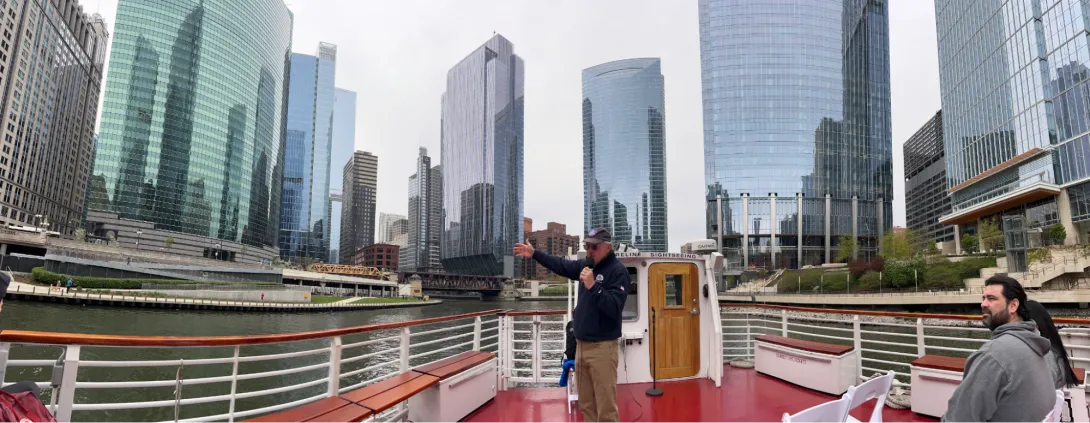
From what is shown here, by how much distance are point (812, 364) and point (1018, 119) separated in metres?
52.1

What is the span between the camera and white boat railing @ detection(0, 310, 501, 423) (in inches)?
96.0

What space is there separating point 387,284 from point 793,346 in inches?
3297

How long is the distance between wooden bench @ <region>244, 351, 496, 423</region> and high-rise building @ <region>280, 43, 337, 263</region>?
498 feet

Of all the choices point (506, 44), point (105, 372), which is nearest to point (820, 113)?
point (105, 372)

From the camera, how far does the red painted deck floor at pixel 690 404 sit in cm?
489

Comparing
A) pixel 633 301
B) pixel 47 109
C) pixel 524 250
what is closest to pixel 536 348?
pixel 633 301

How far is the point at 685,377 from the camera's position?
641cm

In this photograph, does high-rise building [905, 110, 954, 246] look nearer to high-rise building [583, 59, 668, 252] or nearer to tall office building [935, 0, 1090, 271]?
tall office building [935, 0, 1090, 271]

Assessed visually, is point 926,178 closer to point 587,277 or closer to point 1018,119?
point 1018,119

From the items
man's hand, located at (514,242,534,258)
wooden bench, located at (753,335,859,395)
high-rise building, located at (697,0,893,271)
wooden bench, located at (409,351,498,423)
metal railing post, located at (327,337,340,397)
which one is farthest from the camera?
high-rise building, located at (697,0,893,271)

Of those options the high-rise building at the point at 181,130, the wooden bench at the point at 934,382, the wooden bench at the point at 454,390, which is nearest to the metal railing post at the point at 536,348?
the wooden bench at the point at 454,390

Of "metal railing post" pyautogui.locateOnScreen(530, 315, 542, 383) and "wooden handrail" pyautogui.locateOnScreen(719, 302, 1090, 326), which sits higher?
"wooden handrail" pyautogui.locateOnScreen(719, 302, 1090, 326)

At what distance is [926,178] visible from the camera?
318ft

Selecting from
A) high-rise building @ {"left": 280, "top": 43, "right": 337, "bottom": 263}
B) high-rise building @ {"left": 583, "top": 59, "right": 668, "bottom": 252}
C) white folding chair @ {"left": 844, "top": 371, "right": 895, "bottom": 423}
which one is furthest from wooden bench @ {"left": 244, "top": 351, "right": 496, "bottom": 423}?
high-rise building @ {"left": 280, "top": 43, "right": 337, "bottom": 263}
